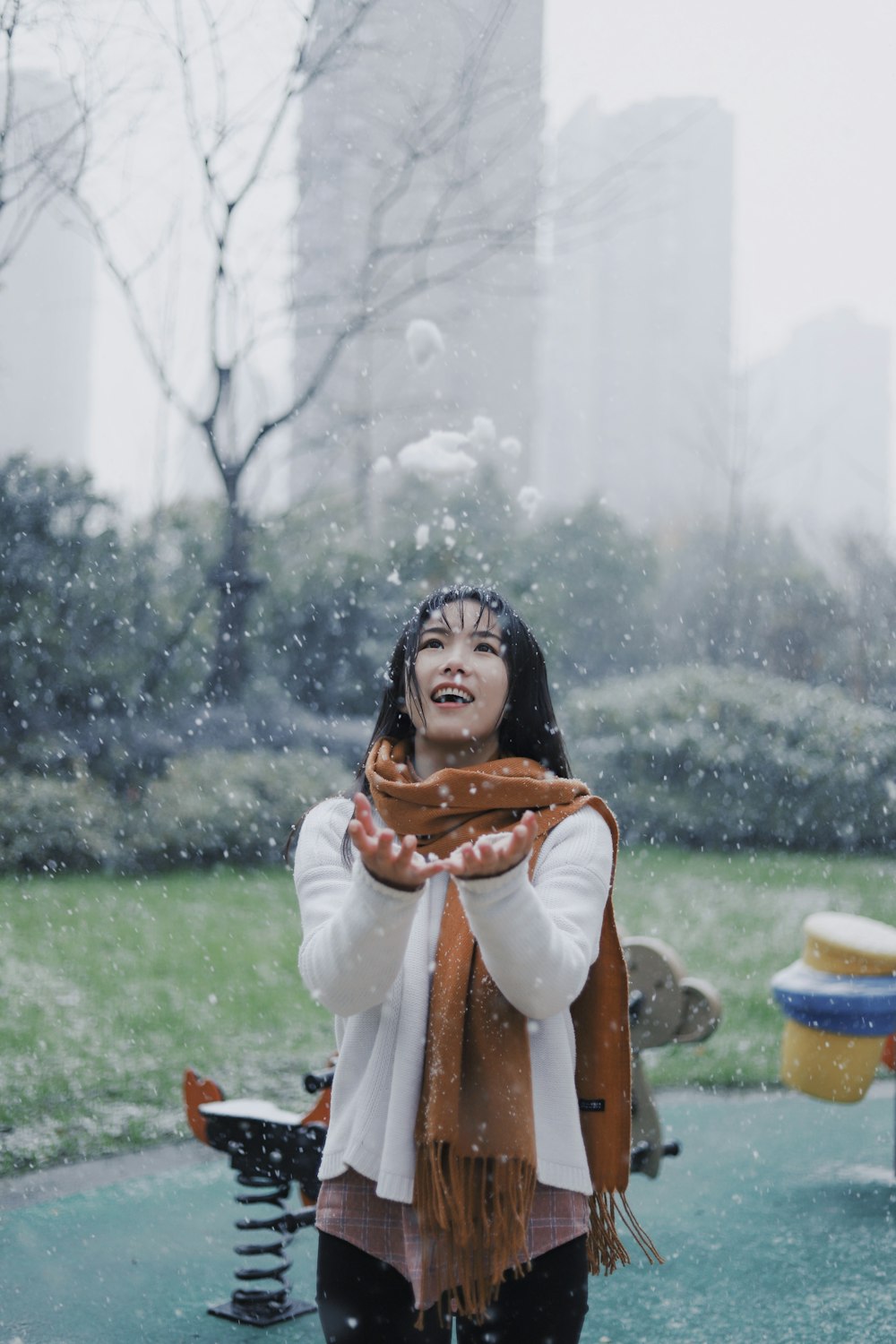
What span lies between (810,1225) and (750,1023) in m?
2.32

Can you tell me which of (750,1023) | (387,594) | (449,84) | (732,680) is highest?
(449,84)

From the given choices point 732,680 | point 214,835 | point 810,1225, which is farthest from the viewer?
point 732,680

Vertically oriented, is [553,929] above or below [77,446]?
below

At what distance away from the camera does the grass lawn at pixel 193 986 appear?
14.0 ft

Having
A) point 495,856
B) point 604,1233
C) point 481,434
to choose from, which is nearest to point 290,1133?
point 604,1233

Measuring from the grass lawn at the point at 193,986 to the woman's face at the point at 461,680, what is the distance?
260 cm

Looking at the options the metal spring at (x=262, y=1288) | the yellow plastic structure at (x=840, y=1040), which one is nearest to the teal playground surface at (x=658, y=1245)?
the metal spring at (x=262, y=1288)

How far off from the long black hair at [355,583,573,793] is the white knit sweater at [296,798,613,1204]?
0.48 feet

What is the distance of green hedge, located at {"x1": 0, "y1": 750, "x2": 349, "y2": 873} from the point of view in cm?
652

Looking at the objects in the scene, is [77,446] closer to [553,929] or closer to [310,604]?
[310,604]

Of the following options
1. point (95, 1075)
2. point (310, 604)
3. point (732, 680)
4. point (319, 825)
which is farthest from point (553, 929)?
point (732, 680)

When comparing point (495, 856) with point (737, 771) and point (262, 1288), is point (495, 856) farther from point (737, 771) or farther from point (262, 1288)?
point (737, 771)

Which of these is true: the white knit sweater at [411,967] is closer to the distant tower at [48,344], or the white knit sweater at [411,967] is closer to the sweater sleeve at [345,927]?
the sweater sleeve at [345,927]

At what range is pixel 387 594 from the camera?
26.3ft
